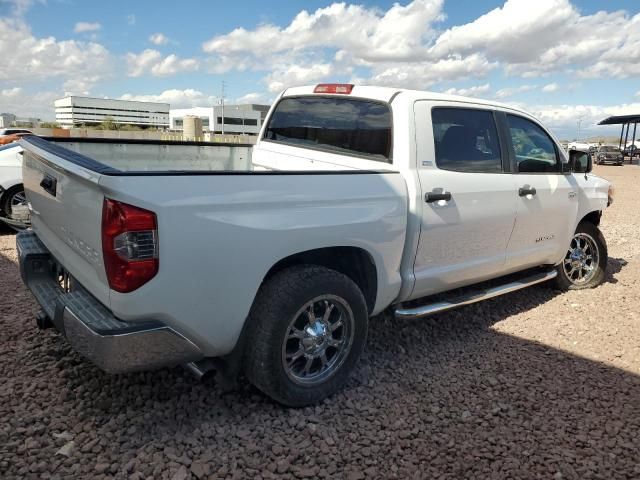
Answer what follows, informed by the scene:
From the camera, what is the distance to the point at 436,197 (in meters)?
3.31

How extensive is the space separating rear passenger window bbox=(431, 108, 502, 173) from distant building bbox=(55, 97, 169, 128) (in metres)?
122

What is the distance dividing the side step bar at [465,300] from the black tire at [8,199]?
19.3ft

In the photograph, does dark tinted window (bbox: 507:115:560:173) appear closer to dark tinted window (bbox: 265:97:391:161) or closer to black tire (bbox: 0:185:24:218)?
dark tinted window (bbox: 265:97:391:161)

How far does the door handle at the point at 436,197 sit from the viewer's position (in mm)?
3264

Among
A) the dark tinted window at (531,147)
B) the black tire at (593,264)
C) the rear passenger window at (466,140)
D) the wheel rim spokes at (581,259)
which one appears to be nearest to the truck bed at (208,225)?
the rear passenger window at (466,140)

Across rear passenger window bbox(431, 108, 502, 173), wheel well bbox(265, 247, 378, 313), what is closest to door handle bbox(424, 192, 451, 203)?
rear passenger window bbox(431, 108, 502, 173)

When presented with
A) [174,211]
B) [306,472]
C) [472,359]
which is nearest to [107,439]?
[306,472]

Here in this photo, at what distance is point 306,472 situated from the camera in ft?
7.96

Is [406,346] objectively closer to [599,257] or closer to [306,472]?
[306,472]

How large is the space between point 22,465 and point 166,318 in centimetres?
100

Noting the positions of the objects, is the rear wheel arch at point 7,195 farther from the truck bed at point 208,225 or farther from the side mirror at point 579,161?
the side mirror at point 579,161

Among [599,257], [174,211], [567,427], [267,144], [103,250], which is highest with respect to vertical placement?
[267,144]

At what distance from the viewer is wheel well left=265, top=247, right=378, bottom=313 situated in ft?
9.65

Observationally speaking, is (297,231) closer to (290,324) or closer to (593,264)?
(290,324)
